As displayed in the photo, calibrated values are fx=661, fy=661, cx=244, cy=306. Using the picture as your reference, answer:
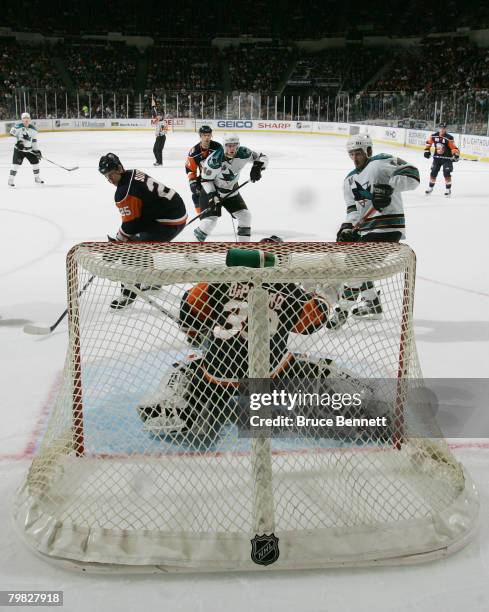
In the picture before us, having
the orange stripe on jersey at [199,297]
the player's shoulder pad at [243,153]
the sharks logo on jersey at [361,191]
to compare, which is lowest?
the orange stripe on jersey at [199,297]

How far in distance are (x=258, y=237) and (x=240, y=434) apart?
4544 mm

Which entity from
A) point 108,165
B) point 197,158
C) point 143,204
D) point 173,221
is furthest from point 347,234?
point 197,158

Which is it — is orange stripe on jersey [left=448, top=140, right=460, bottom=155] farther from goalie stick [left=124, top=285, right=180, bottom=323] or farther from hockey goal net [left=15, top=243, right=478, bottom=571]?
goalie stick [left=124, top=285, right=180, bottom=323]

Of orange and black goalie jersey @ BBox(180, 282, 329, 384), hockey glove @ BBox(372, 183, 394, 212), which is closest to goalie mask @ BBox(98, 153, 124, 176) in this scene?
hockey glove @ BBox(372, 183, 394, 212)

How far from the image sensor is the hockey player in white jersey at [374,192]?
3.85 meters

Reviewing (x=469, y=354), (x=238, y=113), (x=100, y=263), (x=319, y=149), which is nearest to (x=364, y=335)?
(x=100, y=263)

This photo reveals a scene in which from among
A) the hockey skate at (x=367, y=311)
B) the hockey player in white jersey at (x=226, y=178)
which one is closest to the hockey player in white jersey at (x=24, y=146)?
the hockey player in white jersey at (x=226, y=178)

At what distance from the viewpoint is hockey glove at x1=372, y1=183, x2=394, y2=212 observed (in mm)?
3742

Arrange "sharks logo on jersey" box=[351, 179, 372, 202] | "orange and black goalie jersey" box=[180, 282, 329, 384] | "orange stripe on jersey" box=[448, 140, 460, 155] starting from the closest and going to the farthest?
1. "orange and black goalie jersey" box=[180, 282, 329, 384]
2. "sharks logo on jersey" box=[351, 179, 372, 202]
3. "orange stripe on jersey" box=[448, 140, 460, 155]

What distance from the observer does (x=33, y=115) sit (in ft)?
77.0

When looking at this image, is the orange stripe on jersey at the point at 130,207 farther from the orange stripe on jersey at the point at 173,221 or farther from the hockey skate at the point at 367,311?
the hockey skate at the point at 367,311

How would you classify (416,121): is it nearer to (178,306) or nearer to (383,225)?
(383,225)

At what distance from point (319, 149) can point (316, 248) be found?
1532 cm

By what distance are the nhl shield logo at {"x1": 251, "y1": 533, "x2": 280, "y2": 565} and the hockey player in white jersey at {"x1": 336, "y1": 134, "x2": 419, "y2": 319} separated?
2371 mm
